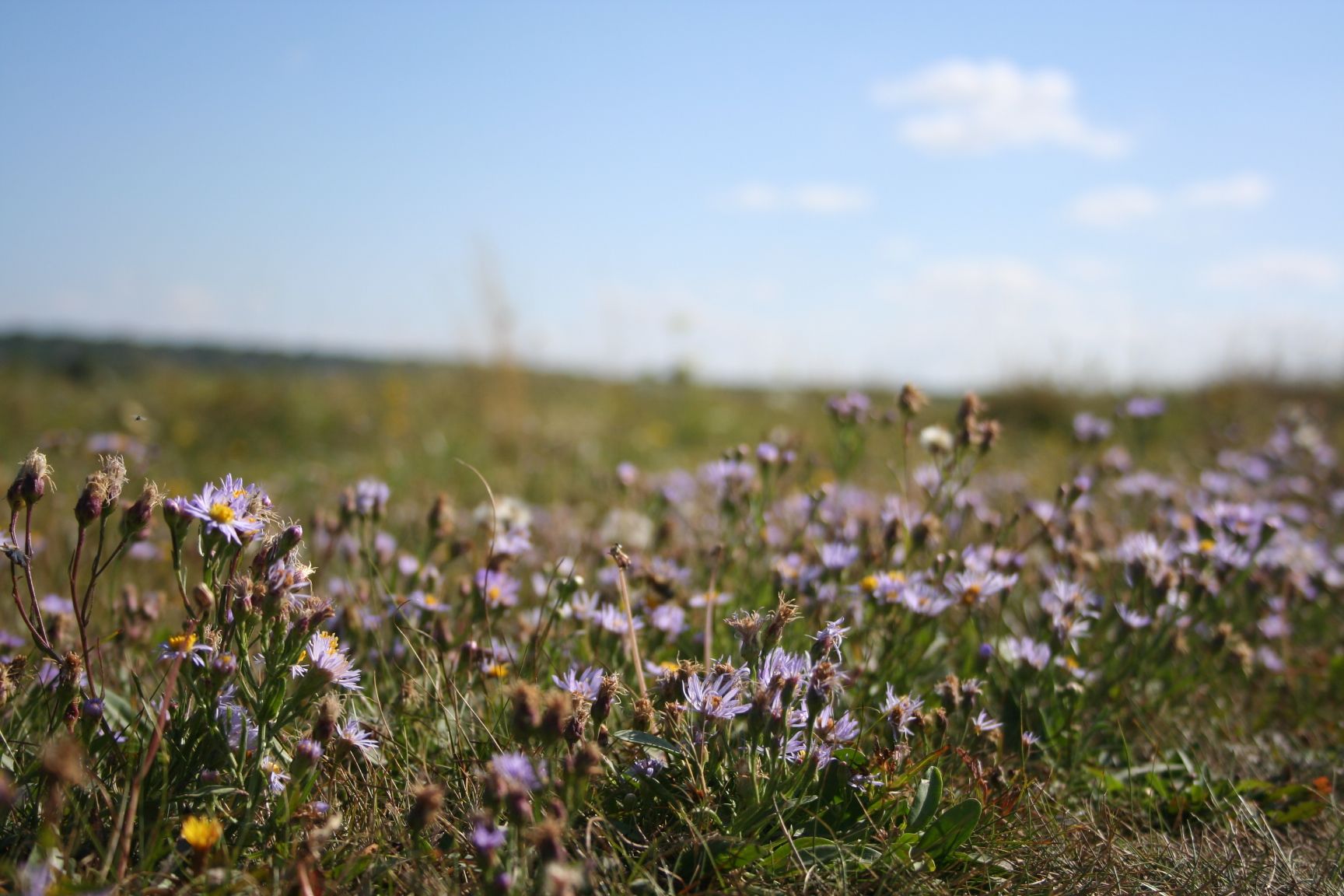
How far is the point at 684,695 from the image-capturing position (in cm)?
161

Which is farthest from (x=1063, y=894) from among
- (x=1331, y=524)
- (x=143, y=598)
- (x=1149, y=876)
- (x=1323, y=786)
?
(x=1331, y=524)

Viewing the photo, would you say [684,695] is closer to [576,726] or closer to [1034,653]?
[576,726]

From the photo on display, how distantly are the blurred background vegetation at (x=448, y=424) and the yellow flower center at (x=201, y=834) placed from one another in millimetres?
1925

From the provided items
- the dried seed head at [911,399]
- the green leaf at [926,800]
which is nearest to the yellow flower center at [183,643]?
the green leaf at [926,800]

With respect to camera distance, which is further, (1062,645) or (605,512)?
(605,512)

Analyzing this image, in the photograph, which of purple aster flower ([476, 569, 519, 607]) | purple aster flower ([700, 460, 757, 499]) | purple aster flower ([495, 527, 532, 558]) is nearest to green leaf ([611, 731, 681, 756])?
purple aster flower ([476, 569, 519, 607])

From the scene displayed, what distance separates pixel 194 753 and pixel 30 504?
476 mm

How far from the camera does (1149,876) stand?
157cm

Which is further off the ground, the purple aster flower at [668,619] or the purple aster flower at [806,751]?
the purple aster flower at [668,619]

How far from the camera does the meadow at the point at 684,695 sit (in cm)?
138

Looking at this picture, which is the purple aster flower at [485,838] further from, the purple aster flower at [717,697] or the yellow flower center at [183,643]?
the yellow flower center at [183,643]

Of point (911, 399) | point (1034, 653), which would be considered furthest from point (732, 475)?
point (1034, 653)

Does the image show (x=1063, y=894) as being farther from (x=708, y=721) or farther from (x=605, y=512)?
(x=605, y=512)

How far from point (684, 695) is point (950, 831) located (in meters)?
0.48
